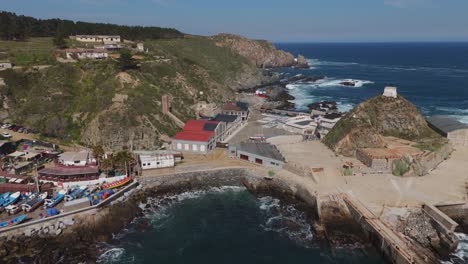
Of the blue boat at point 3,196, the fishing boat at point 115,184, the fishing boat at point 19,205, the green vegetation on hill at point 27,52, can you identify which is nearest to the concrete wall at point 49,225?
the fishing boat at point 19,205

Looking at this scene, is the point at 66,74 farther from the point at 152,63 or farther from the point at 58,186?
the point at 58,186

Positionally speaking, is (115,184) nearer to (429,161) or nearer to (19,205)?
(19,205)

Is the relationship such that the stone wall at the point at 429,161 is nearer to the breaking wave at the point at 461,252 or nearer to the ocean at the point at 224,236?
the breaking wave at the point at 461,252

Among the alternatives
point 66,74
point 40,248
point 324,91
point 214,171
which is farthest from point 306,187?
point 324,91

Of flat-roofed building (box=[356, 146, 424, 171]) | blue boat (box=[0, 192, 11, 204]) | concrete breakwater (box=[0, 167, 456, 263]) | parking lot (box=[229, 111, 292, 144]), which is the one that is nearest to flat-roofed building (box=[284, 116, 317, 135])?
parking lot (box=[229, 111, 292, 144])

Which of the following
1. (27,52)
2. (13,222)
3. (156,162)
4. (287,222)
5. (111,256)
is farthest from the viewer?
(27,52)

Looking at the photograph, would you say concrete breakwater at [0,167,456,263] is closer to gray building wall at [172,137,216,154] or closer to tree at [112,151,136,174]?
tree at [112,151,136,174]

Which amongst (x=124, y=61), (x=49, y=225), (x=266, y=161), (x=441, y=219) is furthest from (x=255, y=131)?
(x=49, y=225)
